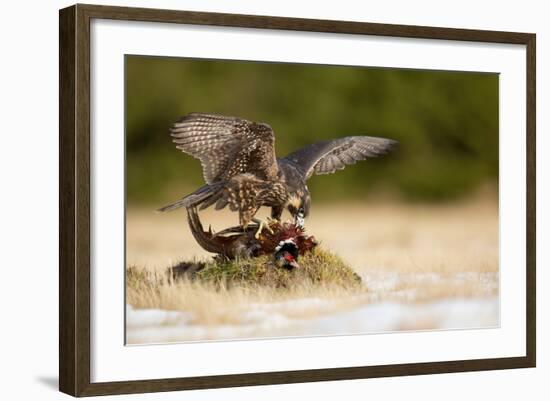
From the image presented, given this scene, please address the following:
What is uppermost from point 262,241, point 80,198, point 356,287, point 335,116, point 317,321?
point 335,116

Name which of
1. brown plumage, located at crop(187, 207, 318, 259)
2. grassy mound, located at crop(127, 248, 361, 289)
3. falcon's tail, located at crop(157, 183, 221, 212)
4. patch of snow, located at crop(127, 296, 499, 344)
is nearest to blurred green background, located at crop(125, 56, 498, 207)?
falcon's tail, located at crop(157, 183, 221, 212)

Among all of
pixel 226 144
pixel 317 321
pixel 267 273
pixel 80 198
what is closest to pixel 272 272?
pixel 267 273

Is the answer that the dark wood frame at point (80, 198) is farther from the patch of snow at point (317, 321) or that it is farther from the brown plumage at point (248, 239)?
the brown plumage at point (248, 239)

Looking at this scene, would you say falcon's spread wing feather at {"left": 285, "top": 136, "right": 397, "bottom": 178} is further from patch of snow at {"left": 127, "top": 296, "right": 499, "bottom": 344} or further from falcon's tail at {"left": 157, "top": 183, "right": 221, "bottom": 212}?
patch of snow at {"left": 127, "top": 296, "right": 499, "bottom": 344}

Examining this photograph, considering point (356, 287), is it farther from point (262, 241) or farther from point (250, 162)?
point (250, 162)

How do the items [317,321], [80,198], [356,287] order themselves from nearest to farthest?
[80,198] → [317,321] → [356,287]

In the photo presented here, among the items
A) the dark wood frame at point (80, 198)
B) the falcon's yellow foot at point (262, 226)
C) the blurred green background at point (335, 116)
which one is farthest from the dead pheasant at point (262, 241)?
the dark wood frame at point (80, 198)

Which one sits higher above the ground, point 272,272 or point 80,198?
point 80,198
